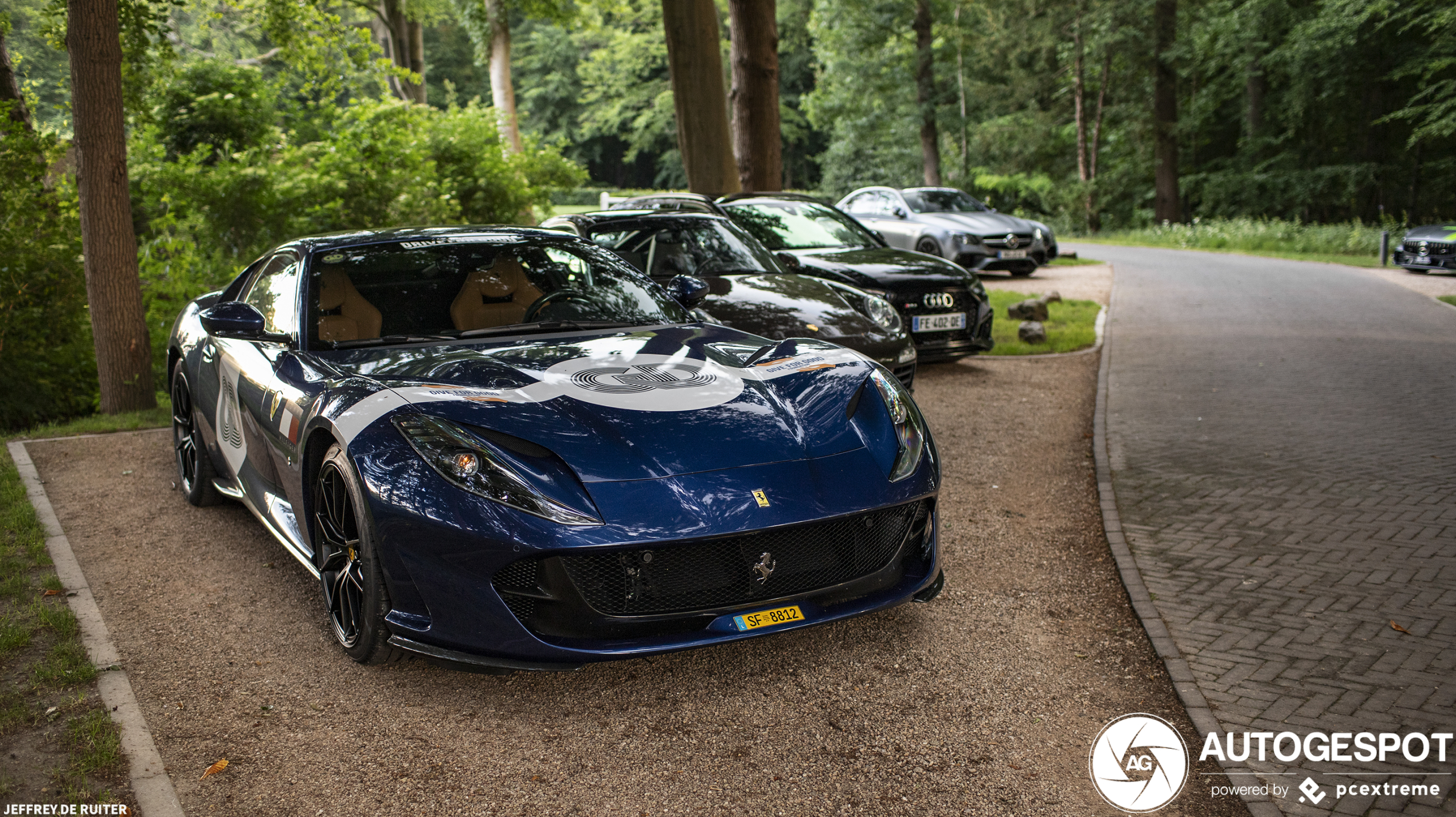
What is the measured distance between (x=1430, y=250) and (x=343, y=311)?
1981 cm

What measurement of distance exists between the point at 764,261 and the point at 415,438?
213 inches

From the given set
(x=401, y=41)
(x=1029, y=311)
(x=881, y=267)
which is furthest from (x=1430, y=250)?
(x=401, y=41)

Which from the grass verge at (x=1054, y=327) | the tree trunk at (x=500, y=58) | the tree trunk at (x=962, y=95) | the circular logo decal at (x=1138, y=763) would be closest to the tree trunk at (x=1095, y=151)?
the tree trunk at (x=962, y=95)

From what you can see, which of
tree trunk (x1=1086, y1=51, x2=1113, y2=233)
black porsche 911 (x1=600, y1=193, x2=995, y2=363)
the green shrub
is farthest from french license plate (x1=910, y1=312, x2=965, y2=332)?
tree trunk (x1=1086, y1=51, x2=1113, y2=233)

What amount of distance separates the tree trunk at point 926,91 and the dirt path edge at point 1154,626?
3179cm

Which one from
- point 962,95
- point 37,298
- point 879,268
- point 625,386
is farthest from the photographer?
point 962,95

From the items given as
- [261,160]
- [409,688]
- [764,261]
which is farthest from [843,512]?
[261,160]

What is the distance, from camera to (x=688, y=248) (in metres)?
8.19

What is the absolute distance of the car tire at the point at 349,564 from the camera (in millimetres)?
3320

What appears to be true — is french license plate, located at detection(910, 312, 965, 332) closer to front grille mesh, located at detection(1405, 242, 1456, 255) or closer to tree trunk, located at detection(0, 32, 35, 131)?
tree trunk, located at detection(0, 32, 35, 131)

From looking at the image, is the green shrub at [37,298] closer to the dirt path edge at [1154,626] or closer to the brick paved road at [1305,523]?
the dirt path edge at [1154,626]

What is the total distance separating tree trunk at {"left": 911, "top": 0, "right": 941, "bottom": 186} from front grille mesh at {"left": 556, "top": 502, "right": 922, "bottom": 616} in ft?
117

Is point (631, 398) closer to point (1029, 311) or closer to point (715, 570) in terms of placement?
point (715, 570)

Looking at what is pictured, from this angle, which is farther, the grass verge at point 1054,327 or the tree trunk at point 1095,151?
the tree trunk at point 1095,151
